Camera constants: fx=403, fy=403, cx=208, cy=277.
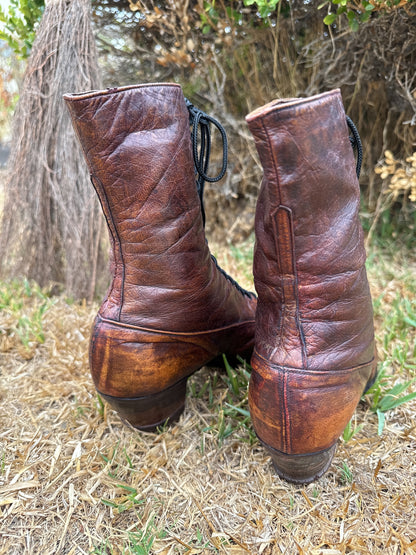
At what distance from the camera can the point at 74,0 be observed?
1.76m

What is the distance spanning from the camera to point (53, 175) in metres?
2.00

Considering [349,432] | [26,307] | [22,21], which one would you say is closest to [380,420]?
[349,432]

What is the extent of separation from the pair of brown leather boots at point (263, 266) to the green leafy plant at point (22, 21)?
1464mm

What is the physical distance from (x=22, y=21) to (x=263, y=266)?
1.93m

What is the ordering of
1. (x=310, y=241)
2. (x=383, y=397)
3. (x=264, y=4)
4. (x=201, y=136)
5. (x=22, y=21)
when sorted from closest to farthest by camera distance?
(x=310, y=241), (x=201, y=136), (x=383, y=397), (x=264, y=4), (x=22, y=21)

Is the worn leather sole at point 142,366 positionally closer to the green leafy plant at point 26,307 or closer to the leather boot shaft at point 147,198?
the leather boot shaft at point 147,198

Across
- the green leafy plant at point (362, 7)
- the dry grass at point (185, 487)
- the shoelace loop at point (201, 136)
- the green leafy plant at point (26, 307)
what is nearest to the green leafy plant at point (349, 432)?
the dry grass at point (185, 487)

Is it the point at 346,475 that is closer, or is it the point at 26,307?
the point at 346,475

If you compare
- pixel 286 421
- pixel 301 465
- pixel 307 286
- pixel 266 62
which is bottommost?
pixel 301 465

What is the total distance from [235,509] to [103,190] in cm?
82

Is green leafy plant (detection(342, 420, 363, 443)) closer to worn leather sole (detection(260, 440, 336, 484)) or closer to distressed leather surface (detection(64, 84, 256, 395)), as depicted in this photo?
worn leather sole (detection(260, 440, 336, 484))

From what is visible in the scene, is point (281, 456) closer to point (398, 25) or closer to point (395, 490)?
point (395, 490)

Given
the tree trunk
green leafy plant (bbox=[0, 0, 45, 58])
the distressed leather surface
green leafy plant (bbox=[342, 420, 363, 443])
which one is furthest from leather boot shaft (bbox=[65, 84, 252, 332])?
green leafy plant (bbox=[0, 0, 45, 58])

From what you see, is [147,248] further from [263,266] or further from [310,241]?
[310,241]
